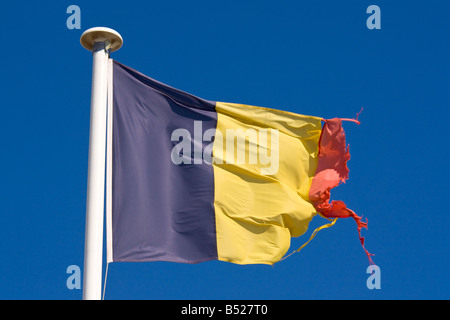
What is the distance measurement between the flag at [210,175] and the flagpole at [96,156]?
1.62 feet

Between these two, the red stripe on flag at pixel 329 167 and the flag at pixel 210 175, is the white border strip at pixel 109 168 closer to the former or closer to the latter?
the flag at pixel 210 175

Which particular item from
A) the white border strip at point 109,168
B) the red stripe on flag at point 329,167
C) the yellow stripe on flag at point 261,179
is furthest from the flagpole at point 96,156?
the red stripe on flag at point 329,167

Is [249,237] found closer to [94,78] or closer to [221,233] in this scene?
[221,233]

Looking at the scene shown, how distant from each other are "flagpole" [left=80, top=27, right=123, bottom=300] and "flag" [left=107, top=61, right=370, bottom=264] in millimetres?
493

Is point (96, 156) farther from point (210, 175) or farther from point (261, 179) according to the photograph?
point (261, 179)

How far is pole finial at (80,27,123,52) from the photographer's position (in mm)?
10438

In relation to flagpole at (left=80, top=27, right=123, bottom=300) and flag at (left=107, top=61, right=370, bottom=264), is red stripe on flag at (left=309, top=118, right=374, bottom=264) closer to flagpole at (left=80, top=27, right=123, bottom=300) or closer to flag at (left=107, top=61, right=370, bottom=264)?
flag at (left=107, top=61, right=370, bottom=264)

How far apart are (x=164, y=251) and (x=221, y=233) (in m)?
1.14

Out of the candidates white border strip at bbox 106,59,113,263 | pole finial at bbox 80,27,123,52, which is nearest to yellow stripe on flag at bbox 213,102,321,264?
white border strip at bbox 106,59,113,263

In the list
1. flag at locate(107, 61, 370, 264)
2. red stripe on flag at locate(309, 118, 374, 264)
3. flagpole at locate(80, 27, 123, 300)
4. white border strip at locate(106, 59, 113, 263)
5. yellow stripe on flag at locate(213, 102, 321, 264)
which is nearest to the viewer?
flagpole at locate(80, 27, 123, 300)

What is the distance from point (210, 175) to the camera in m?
11.9

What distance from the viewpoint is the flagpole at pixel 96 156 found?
931 centimetres
